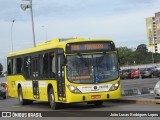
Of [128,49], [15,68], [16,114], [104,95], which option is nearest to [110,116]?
Result: [16,114]

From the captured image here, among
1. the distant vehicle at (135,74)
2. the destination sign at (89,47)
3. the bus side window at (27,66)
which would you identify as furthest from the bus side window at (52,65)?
the distant vehicle at (135,74)

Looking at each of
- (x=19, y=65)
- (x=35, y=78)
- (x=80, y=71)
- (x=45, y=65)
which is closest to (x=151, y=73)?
(x=19, y=65)

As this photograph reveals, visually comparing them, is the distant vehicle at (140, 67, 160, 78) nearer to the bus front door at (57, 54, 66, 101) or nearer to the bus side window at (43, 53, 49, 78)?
the bus side window at (43, 53, 49, 78)

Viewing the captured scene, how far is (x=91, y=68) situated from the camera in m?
18.8

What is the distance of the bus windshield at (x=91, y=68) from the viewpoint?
18.6m

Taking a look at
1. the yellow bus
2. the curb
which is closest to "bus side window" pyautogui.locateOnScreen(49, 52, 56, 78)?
the yellow bus

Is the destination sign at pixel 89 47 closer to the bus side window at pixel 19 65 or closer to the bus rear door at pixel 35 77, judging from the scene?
the bus rear door at pixel 35 77

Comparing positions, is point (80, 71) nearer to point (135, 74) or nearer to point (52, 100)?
point (52, 100)

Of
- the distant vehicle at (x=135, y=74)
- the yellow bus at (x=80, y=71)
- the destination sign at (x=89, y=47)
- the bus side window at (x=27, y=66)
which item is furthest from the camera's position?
the distant vehicle at (x=135, y=74)

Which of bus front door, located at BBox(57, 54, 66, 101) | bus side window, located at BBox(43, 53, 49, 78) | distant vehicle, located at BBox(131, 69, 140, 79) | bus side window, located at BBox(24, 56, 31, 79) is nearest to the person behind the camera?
bus front door, located at BBox(57, 54, 66, 101)

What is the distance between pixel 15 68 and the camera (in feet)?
86.6

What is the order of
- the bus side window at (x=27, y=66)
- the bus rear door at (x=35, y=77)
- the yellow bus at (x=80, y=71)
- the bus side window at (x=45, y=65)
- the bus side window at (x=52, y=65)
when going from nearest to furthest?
the yellow bus at (x=80, y=71) < the bus side window at (x=52, y=65) < the bus side window at (x=45, y=65) < the bus rear door at (x=35, y=77) < the bus side window at (x=27, y=66)

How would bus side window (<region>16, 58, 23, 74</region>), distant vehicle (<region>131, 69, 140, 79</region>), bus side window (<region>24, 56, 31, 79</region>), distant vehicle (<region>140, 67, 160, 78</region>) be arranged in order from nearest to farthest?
bus side window (<region>24, 56, 31, 79</region>) → bus side window (<region>16, 58, 23, 74</region>) → distant vehicle (<region>140, 67, 160, 78</region>) → distant vehicle (<region>131, 69, 140, 79</region>)

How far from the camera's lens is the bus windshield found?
18609 mm
